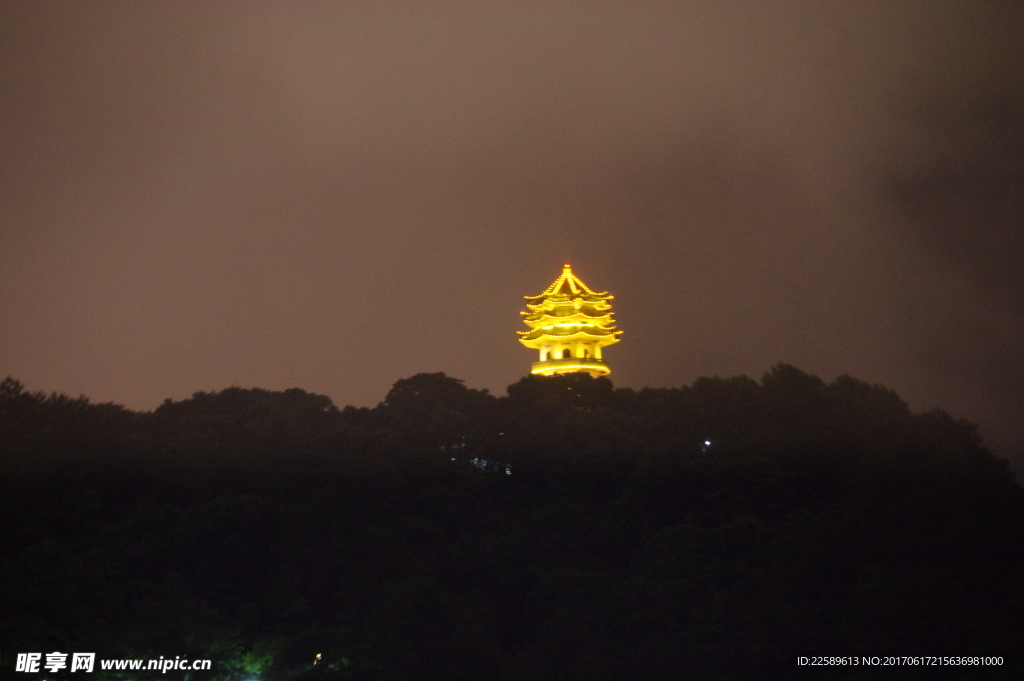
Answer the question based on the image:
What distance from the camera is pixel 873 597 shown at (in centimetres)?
2439

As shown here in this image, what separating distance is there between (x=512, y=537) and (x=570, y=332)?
19407mm

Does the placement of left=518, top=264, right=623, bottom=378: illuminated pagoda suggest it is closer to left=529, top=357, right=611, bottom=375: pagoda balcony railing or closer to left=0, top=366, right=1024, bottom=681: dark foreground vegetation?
left=529, top=357, right=611, bottom=375: pagoda balcony railing

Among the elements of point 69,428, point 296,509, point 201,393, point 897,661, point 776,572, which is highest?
point 201,393

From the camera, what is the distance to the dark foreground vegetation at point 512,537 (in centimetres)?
2506

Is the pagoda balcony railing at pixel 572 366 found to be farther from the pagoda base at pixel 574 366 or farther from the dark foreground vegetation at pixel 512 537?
the dark foreground vegetation at pixel 512 537

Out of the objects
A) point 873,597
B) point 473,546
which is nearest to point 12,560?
point 473,546

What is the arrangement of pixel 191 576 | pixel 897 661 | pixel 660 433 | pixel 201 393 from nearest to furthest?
1. pixel 897 661
2. pixel 191 576
3. pixel 660 433
4. pixel 201 393

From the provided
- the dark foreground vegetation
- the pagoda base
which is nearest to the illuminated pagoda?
the pagoda base

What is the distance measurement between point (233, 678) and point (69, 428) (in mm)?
7667

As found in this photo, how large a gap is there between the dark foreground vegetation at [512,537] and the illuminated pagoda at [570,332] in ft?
43.9

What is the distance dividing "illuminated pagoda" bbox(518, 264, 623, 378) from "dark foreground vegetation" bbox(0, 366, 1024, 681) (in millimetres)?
13375

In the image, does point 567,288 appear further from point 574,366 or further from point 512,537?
point 512,537

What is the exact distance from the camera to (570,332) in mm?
50188

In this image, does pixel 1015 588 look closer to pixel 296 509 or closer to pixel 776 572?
pixel 776 572
